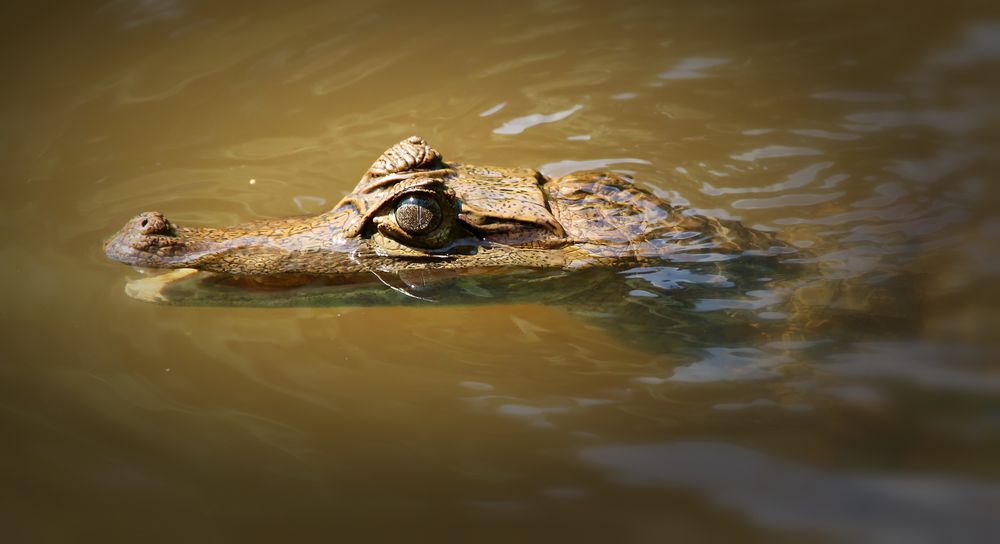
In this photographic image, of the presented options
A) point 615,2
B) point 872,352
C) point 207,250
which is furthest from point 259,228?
point 615,2

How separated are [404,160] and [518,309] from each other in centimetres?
99

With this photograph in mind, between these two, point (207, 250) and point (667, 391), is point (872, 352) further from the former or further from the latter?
point (207, 250)

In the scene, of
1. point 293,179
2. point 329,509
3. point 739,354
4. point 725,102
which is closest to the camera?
point 329,509

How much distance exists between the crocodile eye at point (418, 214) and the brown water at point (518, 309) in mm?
441

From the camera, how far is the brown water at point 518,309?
2.83 metres

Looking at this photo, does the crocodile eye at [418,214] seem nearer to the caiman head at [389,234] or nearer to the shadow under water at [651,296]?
the caiman head at [389,234]

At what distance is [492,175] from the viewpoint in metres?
4.14

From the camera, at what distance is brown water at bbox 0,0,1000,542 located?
9.29ft

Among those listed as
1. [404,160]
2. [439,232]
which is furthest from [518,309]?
[404,160]

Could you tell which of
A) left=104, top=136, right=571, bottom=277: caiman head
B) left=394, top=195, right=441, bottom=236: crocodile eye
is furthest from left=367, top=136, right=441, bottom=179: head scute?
left=394, top=195, right=441, bottom=236: crocodile eye

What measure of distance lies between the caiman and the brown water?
27 centimetres

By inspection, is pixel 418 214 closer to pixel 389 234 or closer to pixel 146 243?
pixel 389 234

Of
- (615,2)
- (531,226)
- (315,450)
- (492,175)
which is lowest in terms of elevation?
(315,450)

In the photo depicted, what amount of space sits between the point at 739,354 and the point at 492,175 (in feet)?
5.09
